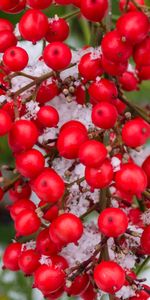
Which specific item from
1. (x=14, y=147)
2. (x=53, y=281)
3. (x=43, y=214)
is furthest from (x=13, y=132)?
(x=53, y=281)

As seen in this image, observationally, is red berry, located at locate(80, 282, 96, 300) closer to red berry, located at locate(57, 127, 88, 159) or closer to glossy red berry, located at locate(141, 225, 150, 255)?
glossy red berry, located at locate(141, 225, 150, 255)

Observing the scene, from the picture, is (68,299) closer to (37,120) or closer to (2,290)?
(2,290)

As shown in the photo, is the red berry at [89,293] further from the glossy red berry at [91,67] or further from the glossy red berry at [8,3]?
the glossy red berry at [8,3]

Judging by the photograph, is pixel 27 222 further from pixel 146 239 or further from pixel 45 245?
pixel 146 239

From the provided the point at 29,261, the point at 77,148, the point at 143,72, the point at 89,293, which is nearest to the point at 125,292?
the point at 89,293

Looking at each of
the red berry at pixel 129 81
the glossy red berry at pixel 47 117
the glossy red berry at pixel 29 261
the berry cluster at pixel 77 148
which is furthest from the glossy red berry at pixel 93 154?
the red berry at pixel 129 81

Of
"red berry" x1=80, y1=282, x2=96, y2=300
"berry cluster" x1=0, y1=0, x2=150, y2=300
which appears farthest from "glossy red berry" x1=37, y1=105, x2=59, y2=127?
"red berry" x1=80, y1=282, x2=96, y2=300
